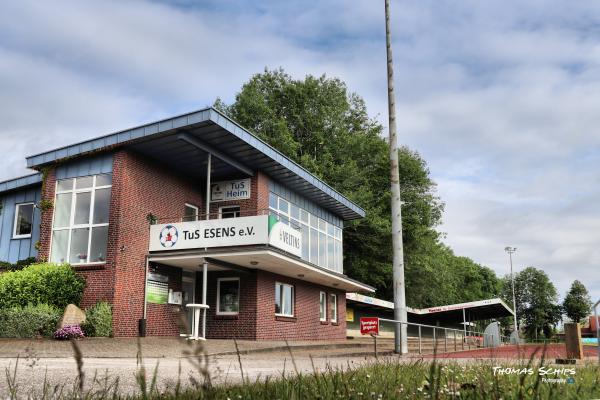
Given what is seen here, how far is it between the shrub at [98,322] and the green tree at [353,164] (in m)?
19.9

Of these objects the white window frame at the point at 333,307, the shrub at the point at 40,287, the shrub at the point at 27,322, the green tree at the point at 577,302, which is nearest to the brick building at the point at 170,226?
the shrub at the point at 40,287

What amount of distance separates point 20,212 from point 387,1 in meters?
16.1

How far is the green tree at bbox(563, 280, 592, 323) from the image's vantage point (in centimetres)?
9381

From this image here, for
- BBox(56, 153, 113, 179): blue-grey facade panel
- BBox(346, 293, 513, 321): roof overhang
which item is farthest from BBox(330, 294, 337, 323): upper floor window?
BBox(56, 153, 113, 179): blue-grey facade panel

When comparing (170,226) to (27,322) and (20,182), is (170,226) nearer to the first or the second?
(27,322)

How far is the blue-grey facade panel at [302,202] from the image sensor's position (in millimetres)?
23413

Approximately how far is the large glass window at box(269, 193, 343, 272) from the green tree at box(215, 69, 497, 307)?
6855 millimetres

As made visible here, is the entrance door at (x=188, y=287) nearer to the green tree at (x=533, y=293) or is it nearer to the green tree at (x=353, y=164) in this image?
the green tree at (x=353, y=164)

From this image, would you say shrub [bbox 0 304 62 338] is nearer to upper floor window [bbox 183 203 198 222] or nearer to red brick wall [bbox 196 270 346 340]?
red brick wall [bbox 196 270 346 340]

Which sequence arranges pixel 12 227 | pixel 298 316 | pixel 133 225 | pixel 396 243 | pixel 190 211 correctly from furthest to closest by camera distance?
pixel 298 316 → pixel 12 227 → pixel 190 211 → pixel 133 225 → pixel 396 243

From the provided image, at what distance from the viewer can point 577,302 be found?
95625 millimetres

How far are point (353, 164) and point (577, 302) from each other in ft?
244

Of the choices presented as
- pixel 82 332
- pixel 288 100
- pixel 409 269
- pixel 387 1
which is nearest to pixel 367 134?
pixel 288 100

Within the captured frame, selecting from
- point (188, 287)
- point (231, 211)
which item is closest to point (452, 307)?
point (231, 211)
